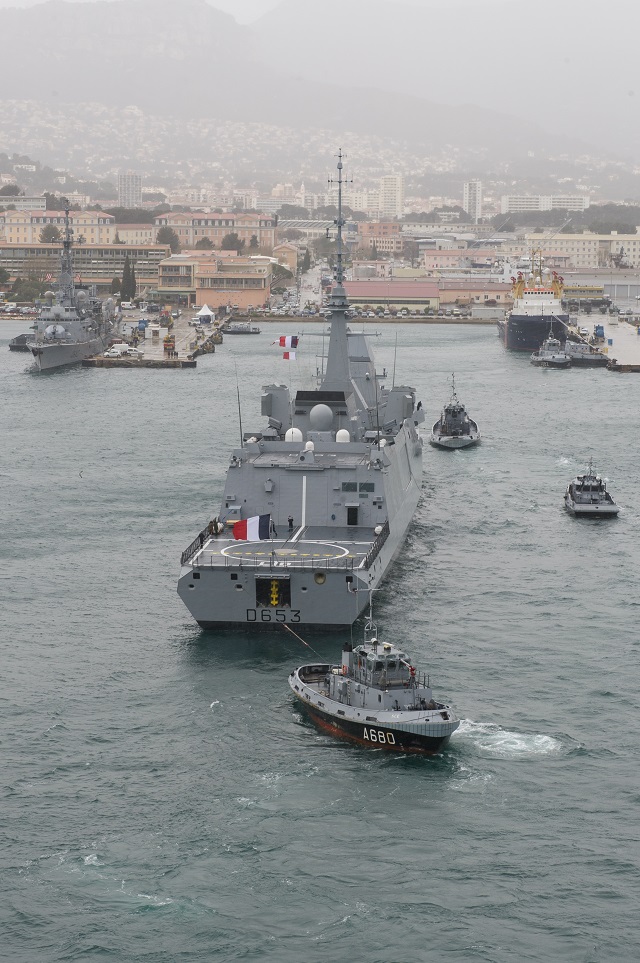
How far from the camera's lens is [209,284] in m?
150

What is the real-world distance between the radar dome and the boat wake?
1558 centimetres

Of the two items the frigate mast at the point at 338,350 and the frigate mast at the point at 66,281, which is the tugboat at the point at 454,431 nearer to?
the frigate mast at the point at 338,350

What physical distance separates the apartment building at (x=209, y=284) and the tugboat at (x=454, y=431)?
3297 inches

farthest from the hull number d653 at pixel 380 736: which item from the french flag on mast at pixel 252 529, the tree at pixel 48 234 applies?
the tree at pixel 48 234

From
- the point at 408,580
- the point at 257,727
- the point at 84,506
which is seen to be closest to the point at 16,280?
the point at 84,506

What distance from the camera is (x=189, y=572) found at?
34312 millimetres

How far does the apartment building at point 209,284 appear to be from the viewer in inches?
5842

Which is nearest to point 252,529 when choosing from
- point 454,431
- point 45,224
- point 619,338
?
point 454,431

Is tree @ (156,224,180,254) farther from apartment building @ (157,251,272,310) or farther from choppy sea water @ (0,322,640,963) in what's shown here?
Answer: choppy sea water @ (0,322,640,963)

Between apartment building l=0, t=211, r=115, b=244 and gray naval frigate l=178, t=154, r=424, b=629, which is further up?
apartment building l=0, t=211, r=115, b=244

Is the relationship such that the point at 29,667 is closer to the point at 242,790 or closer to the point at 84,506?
the point at 242,790

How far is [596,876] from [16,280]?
141032 mm

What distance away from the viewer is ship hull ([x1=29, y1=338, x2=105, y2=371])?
317 feet

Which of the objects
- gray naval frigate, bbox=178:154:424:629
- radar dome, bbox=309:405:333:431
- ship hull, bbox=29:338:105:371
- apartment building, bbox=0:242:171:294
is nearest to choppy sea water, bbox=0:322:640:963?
gray naval frigate, bbox=178:154:424:629
